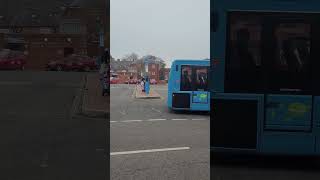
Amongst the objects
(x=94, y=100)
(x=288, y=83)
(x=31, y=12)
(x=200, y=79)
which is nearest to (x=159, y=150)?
(x=288, y=83)

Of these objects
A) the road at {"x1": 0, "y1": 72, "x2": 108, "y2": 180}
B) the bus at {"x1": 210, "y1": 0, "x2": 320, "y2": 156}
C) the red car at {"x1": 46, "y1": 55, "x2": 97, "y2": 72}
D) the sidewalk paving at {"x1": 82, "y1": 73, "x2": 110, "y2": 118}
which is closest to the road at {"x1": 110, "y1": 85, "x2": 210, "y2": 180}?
the road at {"x1": 0, "y1": 72, "x2": 108, "y2": 180}

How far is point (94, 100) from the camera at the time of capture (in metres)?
15.8

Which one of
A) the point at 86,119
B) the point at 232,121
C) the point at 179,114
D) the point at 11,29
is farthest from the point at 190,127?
the point at 11,29

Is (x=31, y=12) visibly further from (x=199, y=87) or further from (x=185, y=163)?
(x=199, y=87)

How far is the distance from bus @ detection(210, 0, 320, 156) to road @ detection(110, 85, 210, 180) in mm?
742

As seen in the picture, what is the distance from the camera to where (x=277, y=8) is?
23.7 ft

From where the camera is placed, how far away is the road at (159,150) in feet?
22.4

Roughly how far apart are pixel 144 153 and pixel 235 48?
2.44 meters

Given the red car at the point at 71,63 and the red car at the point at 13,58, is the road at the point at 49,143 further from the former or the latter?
the red car at the point at 71,63

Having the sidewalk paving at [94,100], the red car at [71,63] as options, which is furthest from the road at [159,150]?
the red car at [71,63]

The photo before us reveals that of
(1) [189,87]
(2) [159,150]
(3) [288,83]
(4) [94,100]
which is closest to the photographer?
(3) [288,83]

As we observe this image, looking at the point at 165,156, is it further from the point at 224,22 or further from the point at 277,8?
the point at 277,8

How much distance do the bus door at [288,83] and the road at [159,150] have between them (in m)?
1.23

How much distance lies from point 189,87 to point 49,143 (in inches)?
329
